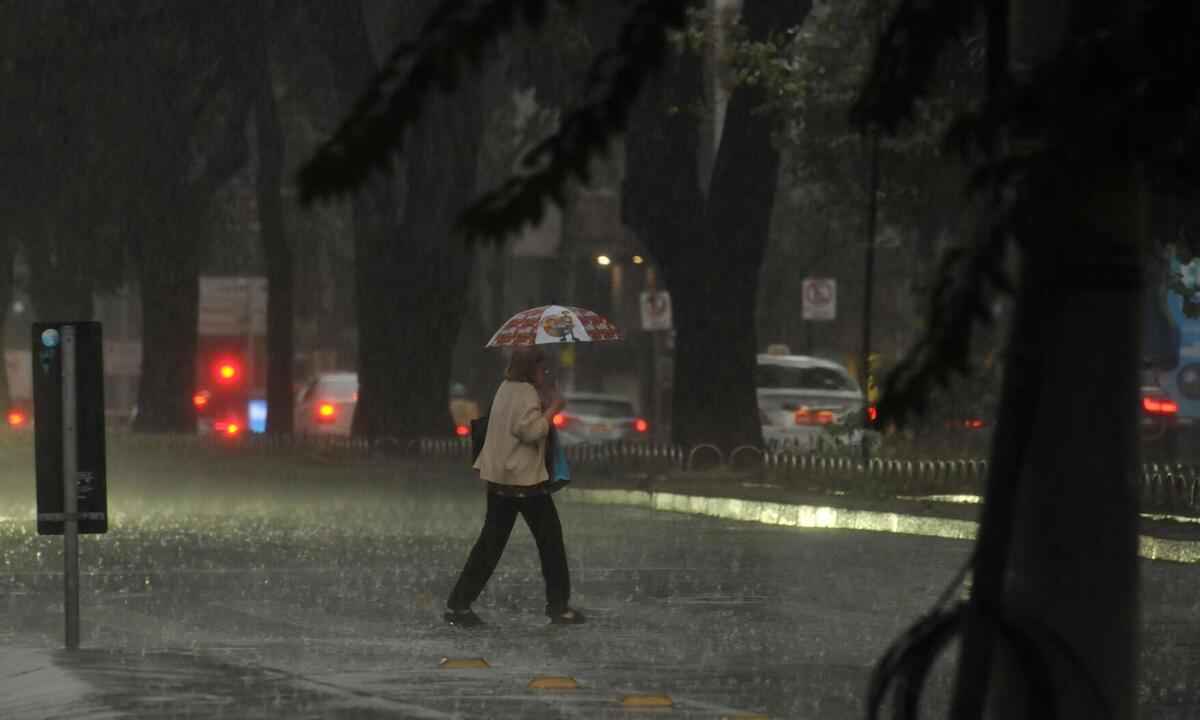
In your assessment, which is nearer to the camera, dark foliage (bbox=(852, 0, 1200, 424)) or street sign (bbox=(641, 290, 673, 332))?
dark foliage (bbox=(852, 0, 1200, 424))

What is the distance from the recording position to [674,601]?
1677 cm

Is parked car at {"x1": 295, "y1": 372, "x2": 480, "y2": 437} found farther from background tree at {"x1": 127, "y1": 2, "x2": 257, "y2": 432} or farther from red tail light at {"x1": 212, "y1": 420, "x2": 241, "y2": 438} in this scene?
background tree at {"x1": 127, "y1": 2, "x2": 257, "y2": 432}

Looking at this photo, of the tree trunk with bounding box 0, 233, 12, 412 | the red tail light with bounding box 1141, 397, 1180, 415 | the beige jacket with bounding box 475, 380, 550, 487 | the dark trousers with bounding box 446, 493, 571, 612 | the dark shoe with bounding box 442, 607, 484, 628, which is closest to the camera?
the dark shoe with bounding box 442, 607, 484, 628

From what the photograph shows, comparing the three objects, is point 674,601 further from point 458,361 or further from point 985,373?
point 458,361

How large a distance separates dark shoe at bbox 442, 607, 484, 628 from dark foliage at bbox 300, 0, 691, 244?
33.6 ft

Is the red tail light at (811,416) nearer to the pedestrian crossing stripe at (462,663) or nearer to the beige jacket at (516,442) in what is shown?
the beige jacket at (516,442)

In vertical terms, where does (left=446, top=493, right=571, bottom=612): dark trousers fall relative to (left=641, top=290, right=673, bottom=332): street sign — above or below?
below

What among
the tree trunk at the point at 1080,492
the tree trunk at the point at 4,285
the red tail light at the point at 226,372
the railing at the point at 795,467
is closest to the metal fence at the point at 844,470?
the railing at the point at 795,467

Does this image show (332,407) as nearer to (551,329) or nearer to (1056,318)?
(551,329)

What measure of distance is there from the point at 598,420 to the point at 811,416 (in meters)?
5.61

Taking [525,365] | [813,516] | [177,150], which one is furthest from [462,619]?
[177,150]

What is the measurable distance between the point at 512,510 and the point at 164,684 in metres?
5.01

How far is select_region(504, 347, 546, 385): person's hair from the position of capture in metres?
15.8

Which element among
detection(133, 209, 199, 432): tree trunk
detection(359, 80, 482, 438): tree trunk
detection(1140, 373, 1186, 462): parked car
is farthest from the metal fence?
detection(133, 209, 199, 432): tree trunk
